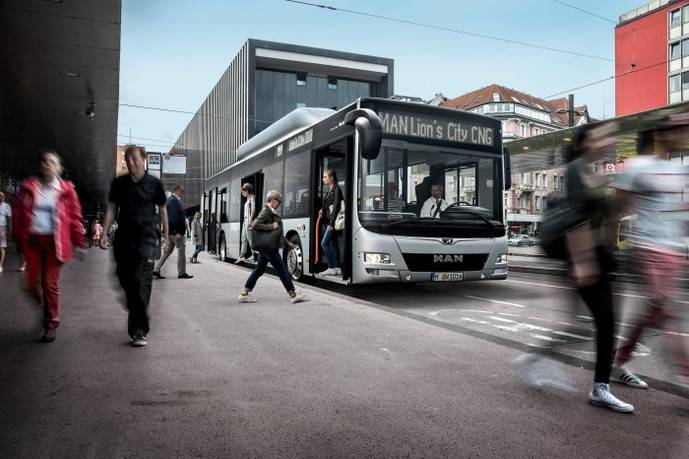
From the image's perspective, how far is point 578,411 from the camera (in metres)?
3.51

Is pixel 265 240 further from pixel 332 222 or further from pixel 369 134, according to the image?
pixel 369 134

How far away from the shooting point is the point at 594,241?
11.4ft

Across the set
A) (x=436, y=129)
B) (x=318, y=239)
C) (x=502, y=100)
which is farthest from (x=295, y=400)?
(x=502, y=100)

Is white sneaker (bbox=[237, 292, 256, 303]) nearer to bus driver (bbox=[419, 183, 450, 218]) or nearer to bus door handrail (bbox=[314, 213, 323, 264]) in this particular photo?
bus door handrail (bbox=[314, 213, 323, 264])

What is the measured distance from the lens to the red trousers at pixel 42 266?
5.28 meters

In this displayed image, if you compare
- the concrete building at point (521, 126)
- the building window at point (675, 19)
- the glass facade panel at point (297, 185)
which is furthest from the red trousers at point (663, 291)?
the concrete building at point (521, 126)

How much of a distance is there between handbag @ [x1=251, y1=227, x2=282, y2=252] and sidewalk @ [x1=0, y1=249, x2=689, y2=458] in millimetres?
1760

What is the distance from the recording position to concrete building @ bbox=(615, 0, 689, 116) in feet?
148

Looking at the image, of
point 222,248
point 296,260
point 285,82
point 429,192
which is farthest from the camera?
point 285,82

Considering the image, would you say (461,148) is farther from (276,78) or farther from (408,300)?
(276,78)

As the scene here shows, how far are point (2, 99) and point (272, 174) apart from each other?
462 inches

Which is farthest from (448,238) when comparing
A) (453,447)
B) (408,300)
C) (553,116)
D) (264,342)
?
(553,116)

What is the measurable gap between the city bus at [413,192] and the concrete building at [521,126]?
201 feet

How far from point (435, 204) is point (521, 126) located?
71822mm
